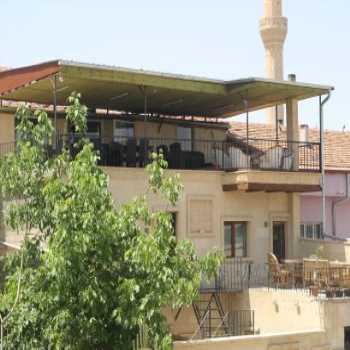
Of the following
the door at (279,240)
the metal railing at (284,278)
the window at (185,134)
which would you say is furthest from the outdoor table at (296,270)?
the window at (185,134)

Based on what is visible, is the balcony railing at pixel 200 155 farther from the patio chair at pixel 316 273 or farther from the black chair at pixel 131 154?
the patio chair at pixel 316 273

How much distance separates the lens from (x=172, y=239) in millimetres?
13812

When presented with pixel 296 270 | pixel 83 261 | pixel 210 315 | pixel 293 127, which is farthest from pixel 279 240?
pixel 83 261

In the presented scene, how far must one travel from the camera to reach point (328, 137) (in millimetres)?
32906

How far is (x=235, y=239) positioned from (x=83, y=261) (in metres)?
11.4

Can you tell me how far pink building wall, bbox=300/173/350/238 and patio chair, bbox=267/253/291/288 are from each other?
649 centimetres

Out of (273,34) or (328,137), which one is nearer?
(328,137)

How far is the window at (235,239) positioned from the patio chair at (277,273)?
5.02 ft

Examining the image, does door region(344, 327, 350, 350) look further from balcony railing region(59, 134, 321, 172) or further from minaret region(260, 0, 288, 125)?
minaret region(260, 0, 288, 125)

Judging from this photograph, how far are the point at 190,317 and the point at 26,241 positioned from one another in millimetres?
9275

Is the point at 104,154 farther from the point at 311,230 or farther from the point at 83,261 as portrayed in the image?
the point at 83,261

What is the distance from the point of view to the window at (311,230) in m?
28.9

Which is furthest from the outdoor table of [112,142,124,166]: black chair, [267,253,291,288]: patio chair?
[112,142,124,166]: black chair

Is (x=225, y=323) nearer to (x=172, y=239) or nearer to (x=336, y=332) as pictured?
(x=336, y=332)
